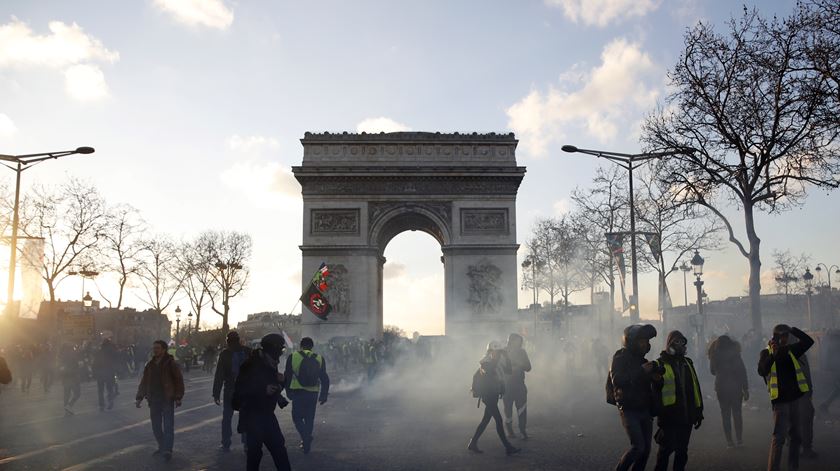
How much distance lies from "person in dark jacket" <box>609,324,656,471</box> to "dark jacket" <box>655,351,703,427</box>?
0.36 feet

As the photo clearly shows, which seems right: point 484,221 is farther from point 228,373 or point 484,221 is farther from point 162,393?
point 162,393

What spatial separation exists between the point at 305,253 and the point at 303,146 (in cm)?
628

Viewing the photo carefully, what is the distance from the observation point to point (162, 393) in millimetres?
11297

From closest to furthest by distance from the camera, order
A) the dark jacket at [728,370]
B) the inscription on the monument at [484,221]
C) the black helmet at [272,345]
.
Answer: the black helmet at [272,345] → the dark jacket at [728,370] → the inscription on the monument at [484,221]

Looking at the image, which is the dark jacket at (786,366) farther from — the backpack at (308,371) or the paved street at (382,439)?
the backpack at (308,371)

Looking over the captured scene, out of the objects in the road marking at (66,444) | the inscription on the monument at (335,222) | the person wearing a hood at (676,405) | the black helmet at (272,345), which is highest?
the inscription on the monument at (335,222)

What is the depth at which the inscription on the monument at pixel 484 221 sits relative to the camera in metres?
43.2

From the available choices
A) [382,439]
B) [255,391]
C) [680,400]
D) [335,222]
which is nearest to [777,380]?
[680,400]

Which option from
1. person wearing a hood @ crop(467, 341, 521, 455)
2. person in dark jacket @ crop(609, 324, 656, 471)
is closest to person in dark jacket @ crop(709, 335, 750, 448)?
person wearing a hood @ crop(467, 341, 521, 455)

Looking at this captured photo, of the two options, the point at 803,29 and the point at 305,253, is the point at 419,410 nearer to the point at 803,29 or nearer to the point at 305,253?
the point at 803,29

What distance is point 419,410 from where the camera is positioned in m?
18.3

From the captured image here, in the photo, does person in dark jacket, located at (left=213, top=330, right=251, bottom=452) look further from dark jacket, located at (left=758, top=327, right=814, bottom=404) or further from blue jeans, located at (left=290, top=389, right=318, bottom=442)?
dark jacket, located at (left=758, top=327, right=814, bottom=404)

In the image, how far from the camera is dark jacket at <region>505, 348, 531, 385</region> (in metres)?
13.1

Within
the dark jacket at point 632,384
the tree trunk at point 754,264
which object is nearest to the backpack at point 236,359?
the dark jacket at point 632,384
